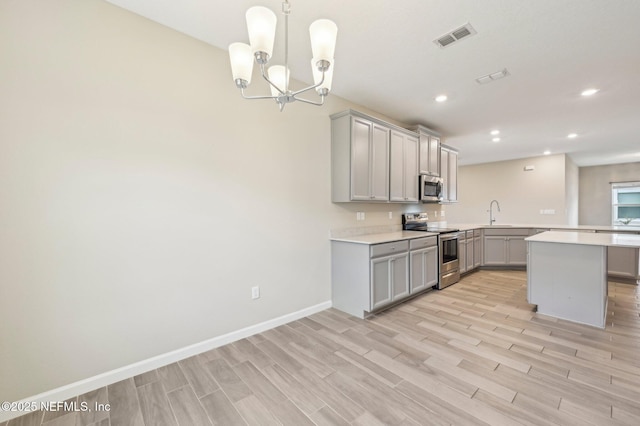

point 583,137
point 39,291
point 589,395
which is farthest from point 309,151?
point 583,137

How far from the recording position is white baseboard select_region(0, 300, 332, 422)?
1767 mm

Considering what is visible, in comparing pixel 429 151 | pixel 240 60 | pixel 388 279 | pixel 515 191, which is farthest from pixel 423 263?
pixel 515 191

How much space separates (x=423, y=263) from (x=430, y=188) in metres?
1.40

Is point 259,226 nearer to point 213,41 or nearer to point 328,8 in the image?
point 213,41

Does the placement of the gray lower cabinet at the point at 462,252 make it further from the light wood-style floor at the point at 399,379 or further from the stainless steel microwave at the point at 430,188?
the light wood-style floor at the point at 399,379

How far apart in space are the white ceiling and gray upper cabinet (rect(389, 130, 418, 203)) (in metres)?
0.44

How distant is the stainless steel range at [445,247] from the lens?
13.6ft

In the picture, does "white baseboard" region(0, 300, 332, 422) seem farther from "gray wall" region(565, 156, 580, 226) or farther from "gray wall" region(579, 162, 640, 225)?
"gray wall" region(579, 162, 640, 225)

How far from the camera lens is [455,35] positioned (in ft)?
7.55

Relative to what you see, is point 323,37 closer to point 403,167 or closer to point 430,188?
point 403,167

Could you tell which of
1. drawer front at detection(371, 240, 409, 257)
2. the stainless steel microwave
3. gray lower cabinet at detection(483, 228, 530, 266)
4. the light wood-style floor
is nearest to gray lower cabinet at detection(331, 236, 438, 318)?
drawer front at detection(371, 240, 409, 257)

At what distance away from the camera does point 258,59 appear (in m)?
1.42

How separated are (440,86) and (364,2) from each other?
1.71 meters

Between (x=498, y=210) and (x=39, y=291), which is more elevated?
(x=498, y=210)
